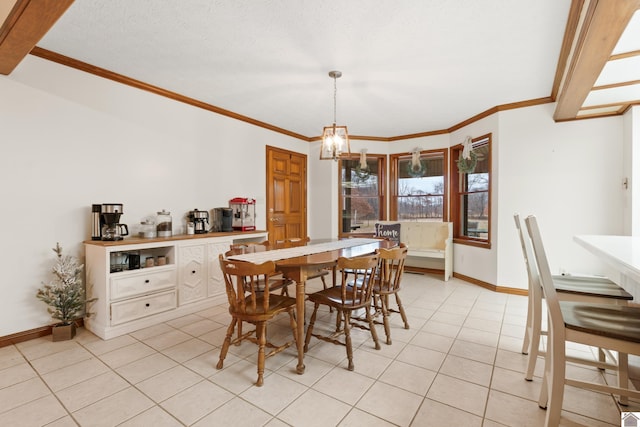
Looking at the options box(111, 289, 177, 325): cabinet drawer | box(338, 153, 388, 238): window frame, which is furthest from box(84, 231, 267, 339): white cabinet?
box(338, 153, 388, 238): window frame

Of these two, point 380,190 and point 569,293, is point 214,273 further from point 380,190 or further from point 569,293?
point 380,190

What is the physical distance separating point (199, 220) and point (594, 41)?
4.22 m

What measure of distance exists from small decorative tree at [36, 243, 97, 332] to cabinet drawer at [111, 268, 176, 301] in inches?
10.2

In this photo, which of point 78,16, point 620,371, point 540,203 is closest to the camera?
point 620,371

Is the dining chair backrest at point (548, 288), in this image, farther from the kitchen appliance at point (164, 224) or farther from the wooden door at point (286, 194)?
the wooden door at point (286, 194)

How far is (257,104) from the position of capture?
13.9 ft

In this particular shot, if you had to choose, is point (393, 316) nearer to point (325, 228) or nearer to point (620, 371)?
point (620, 371)

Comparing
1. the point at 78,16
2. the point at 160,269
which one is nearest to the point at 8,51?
the point at 78,16

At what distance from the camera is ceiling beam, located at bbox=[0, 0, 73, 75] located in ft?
6.02

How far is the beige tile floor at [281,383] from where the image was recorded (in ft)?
5.77

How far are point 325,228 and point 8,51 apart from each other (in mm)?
4882

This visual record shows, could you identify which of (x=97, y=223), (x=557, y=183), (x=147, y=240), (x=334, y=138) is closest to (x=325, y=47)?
(x=334, y=138)

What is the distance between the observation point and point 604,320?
4.88 feet

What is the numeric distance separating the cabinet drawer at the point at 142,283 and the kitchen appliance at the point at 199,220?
→ 69cm
